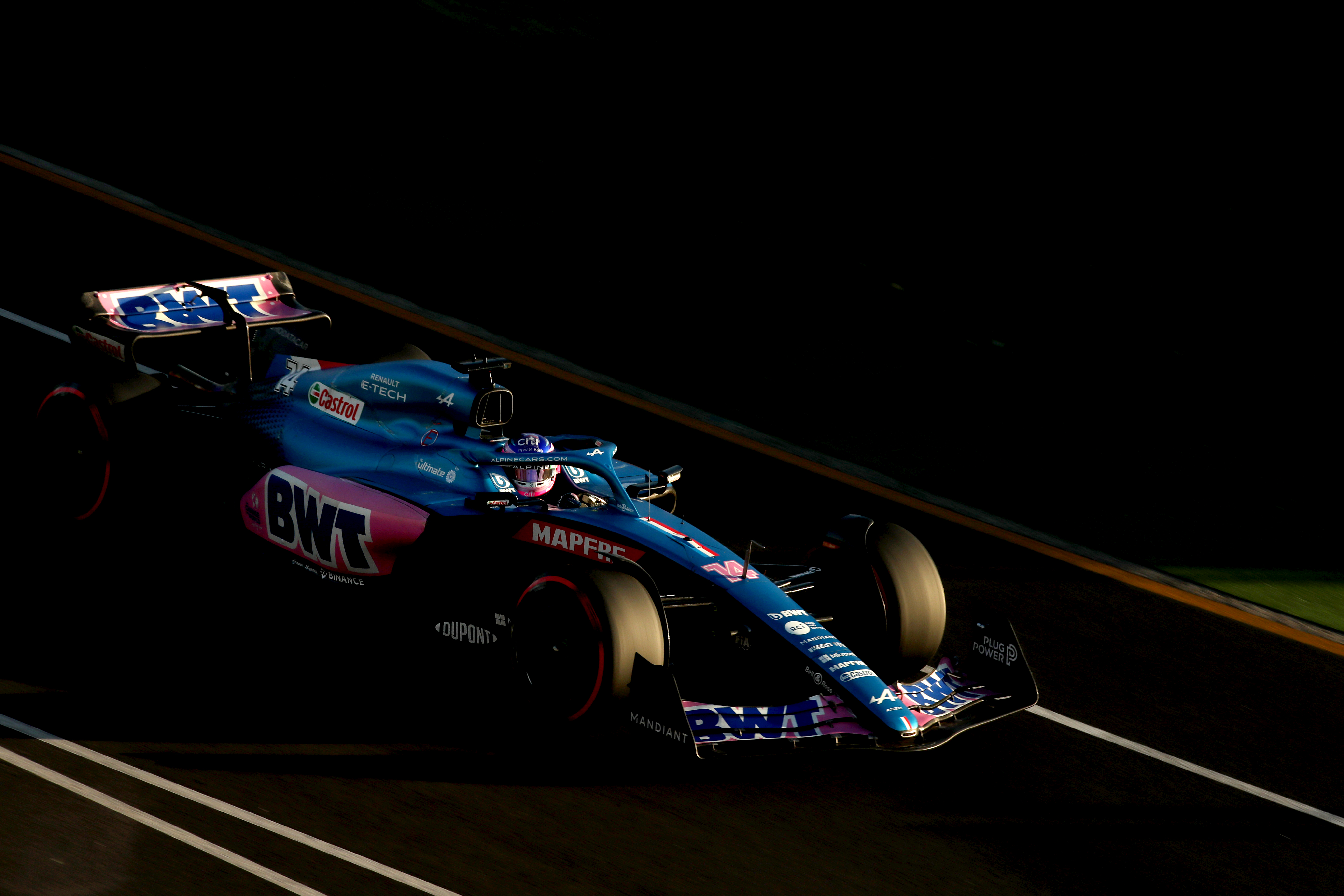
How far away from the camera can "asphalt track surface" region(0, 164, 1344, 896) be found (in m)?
6.88

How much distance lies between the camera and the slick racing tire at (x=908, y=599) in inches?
317

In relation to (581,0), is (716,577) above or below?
below

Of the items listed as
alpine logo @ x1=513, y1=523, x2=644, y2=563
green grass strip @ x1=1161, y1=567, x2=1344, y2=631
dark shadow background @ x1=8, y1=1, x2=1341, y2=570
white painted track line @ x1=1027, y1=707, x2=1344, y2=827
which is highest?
dark shadow background @ x1=8, y1=1, x2=1341, y2=570

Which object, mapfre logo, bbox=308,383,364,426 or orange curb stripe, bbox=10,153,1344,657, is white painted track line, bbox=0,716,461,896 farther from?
orange curb stripe, bbox=10,153,1344,657

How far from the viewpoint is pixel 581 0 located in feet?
64.2

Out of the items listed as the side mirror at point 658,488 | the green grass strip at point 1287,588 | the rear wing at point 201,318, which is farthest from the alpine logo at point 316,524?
the green grass strip at point 1287,588

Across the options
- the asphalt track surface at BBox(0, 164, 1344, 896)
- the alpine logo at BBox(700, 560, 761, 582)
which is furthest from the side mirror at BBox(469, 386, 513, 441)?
the alpine logo at BBox(700, 560, 761, 582)

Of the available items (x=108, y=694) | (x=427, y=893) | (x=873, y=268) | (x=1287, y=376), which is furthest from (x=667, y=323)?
(x=427, y=893)

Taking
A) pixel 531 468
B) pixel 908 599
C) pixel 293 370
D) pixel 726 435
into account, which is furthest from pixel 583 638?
pixel 726 435

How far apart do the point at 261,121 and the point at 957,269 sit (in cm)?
782

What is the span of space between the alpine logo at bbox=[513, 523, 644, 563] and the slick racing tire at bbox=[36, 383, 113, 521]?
10.1 ft

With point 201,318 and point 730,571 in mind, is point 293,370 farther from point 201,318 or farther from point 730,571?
point 730,571

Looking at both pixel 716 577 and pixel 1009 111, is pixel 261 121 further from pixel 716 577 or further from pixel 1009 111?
pixel 716 577

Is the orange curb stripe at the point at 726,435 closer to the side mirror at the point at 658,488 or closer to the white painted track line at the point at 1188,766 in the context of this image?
the white painted track line at the point at 1188,766
